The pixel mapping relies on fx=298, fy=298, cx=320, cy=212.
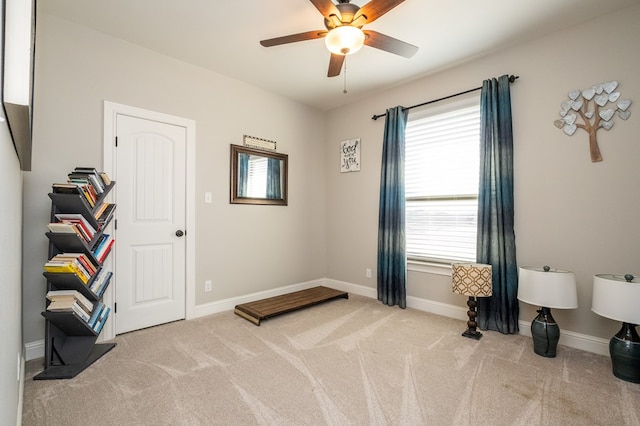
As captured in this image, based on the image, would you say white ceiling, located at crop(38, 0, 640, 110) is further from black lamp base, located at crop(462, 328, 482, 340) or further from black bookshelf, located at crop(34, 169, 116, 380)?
black lamp base, located at crop(462, 328, 482, 340)

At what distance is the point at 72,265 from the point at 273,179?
2394mm

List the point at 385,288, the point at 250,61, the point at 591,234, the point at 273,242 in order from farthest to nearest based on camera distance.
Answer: the point at 273,242, the point at 385,288, the point at 250,61, the point at 591,234

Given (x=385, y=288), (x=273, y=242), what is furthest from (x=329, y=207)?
(x=385, y=288)

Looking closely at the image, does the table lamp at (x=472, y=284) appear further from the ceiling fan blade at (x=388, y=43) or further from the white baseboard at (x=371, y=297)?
the ceiling fan blade at (x=388, y=43)

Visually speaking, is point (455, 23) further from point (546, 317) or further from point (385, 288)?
point (385, 288)

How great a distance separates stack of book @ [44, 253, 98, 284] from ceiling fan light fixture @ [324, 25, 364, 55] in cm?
232

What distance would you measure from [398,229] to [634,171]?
203cm

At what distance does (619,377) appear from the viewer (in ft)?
6.75

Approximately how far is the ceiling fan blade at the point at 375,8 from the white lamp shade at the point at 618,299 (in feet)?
7.71

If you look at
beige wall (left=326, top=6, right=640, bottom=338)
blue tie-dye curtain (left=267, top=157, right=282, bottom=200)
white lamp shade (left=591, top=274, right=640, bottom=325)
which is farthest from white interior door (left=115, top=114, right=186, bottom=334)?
white lamp shade (left=591, top=274, right=640, bottom=325)

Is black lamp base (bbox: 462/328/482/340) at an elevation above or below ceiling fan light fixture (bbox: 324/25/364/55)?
below

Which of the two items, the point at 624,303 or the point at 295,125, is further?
the point at 295,125

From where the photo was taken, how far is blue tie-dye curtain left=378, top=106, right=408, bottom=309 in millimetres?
3590

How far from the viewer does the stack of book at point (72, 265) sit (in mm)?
1999
